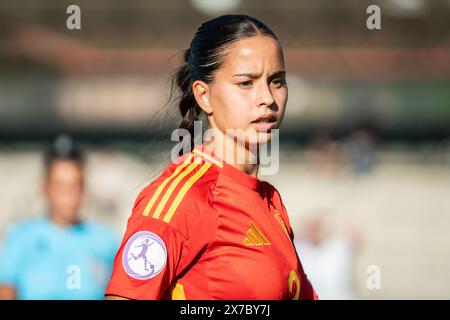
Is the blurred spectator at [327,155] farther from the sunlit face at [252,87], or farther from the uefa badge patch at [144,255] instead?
the uefa badge patch at [144,255]

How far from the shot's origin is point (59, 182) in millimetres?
4793

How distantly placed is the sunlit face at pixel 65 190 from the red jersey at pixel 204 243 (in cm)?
228

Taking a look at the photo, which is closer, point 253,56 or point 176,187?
point 176,187

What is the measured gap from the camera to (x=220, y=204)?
8.02 feet

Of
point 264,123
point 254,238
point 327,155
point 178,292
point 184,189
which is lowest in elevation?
point 327,155

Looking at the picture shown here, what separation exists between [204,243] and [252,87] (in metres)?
0.49

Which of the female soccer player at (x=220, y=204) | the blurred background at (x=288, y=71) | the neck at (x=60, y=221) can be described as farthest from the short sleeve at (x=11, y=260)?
the blurred background at (x=288, y=71)

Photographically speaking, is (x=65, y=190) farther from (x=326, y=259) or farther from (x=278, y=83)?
(x=326, y=259)

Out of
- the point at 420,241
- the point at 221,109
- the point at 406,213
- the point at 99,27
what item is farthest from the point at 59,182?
the point at 99,27

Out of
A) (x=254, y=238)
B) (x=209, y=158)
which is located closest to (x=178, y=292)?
(x=254, y=238)

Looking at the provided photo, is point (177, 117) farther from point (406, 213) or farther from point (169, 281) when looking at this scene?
point (406, 213)

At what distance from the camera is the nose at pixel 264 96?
244 centimetres

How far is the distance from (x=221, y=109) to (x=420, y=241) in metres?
13.1
